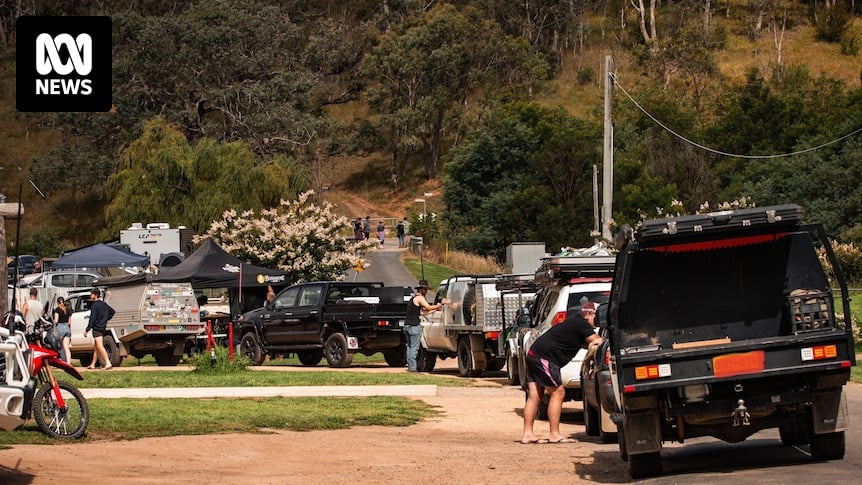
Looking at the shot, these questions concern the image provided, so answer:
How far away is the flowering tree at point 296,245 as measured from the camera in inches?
1869

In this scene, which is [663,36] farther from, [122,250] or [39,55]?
[39,55]

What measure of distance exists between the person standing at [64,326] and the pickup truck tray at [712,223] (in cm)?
1916

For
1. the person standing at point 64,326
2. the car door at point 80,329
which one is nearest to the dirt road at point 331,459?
the person standing at point 64,326

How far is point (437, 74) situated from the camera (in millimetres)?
100812

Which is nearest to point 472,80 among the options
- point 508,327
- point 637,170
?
point 637,170

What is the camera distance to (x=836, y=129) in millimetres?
72812

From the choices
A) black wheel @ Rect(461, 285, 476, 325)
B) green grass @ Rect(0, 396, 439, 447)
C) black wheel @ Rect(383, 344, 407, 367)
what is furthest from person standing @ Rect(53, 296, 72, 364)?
green grass @ Rect(0, 396, 439, 447)

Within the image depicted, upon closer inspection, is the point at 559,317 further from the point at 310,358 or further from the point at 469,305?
the point at 310,358

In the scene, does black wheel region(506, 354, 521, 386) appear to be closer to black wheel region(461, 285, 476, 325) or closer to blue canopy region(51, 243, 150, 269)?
black wheel region(461, 285, 476, 325)

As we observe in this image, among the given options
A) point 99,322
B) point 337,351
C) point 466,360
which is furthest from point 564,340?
point 99,322

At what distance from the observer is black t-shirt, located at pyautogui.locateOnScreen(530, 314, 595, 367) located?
49.9 ft

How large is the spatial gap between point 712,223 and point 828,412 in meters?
2.04

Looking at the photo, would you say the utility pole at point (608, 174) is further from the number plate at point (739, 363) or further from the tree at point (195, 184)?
the number plate at point (739, 363)

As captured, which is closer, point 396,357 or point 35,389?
point 35,389
